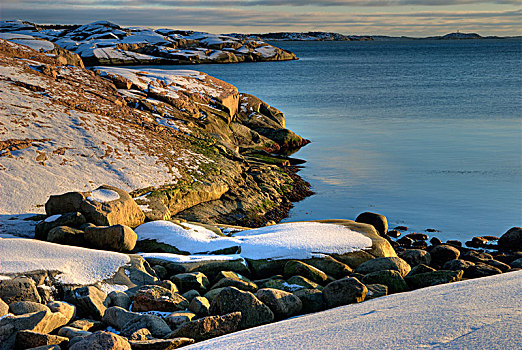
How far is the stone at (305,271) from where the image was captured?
854cm

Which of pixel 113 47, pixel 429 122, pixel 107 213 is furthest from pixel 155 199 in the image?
pixel 113 47

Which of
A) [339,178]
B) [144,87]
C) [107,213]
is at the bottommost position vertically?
[339,178]

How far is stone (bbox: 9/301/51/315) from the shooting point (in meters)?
6.25

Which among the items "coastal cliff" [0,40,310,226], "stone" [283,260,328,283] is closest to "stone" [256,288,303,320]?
"stone" [283,260,328,283]

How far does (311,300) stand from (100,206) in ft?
15.0

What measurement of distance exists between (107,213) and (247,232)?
2740mm

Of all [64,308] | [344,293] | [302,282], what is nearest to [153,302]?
[64,308]

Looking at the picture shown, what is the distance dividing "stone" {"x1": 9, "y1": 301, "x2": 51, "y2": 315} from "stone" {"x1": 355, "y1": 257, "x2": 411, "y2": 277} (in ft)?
16.7

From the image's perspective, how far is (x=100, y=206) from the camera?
32.3 ft

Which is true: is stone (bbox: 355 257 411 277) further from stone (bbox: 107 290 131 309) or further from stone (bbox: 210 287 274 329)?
stone (bbox: 107 290 131 309)

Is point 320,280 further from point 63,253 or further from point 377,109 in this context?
point 377,109

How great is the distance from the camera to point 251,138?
2275cm

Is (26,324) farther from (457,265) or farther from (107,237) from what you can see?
(457,265)

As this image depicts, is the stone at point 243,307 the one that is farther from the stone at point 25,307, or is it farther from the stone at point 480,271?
the stone at point 480,271
